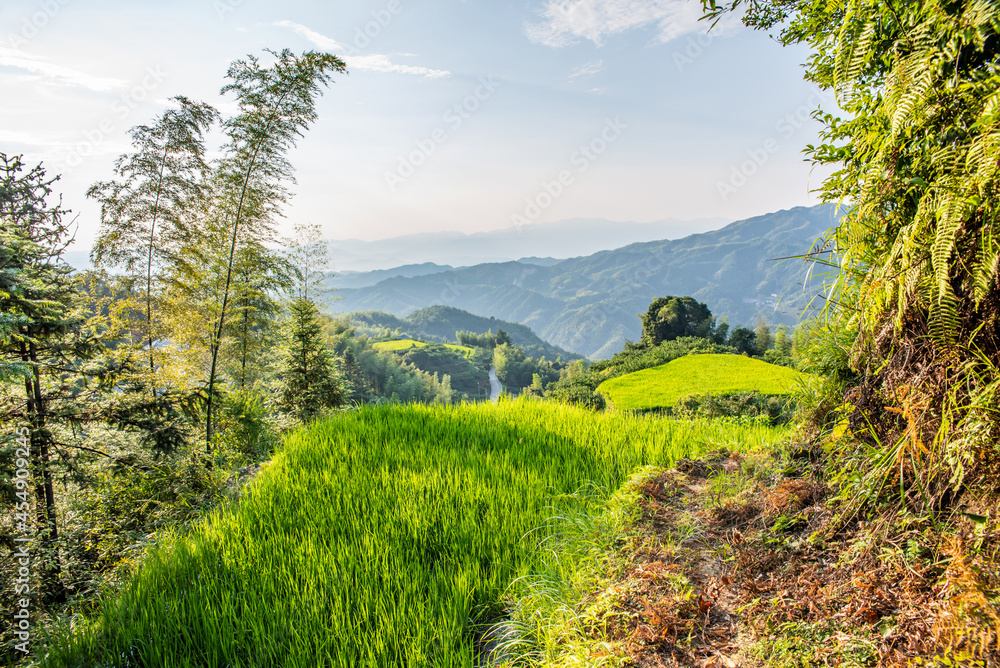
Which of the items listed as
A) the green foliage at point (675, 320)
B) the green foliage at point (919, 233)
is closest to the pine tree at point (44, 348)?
the green foliage at point (919, 233)

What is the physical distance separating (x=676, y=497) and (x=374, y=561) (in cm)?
189

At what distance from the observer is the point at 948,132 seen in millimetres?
1401

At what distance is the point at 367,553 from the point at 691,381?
1455 cm

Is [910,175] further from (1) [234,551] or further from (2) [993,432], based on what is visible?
(1) [234,551]

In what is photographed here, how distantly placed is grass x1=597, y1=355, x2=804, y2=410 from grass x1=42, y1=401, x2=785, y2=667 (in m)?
8.06

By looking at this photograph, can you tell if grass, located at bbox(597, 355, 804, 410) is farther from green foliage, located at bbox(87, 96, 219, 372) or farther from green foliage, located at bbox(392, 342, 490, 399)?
green foliage, located at bbox(392, 342, 490, 399)

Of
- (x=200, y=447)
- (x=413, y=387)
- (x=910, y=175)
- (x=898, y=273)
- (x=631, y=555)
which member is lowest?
(x=413, y=387)

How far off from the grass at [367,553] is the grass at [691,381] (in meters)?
8.06

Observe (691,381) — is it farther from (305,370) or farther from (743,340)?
(743,340)

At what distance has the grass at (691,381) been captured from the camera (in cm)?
1302

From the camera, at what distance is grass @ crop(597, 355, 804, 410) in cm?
1302

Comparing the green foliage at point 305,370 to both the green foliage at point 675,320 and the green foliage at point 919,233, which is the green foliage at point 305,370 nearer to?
the green foliage at point 919,233

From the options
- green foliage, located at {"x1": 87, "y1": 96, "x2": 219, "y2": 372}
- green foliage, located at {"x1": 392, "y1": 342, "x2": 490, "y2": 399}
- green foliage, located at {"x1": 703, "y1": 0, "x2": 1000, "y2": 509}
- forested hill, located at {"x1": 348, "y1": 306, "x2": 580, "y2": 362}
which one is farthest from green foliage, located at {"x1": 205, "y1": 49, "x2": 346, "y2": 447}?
forested hill, located at {"x1": 348, "y1": 306, "x2": 580, "y2": 362}

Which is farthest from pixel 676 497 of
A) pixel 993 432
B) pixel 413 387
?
pixel 413 387
